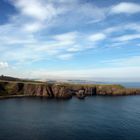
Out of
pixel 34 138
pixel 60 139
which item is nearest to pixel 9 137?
pixel 34 138

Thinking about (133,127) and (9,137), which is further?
(133,127)

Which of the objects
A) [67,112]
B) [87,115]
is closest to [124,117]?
[87,115]

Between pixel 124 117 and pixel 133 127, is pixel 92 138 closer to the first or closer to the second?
→ pixel 133 127

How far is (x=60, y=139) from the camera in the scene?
117625 millimetres

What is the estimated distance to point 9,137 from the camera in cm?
11969

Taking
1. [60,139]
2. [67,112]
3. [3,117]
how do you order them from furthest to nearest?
[67,112], [3,117], [60,139]

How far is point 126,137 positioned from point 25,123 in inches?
2547

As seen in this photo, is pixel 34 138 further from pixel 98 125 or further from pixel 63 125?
pixel 98 125

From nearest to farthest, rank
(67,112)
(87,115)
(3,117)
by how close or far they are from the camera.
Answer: (3,117) < (87,115) < (67,112)

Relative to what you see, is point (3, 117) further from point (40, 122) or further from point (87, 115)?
point (87, 115)

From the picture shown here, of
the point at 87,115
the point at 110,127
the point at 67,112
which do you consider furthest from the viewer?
the point at 67,112

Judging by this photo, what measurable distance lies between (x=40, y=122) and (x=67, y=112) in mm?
41795

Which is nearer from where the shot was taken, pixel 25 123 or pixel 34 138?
pixel 34 138

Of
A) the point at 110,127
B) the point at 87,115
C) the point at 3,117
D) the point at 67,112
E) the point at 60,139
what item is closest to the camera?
the point at 60,139
